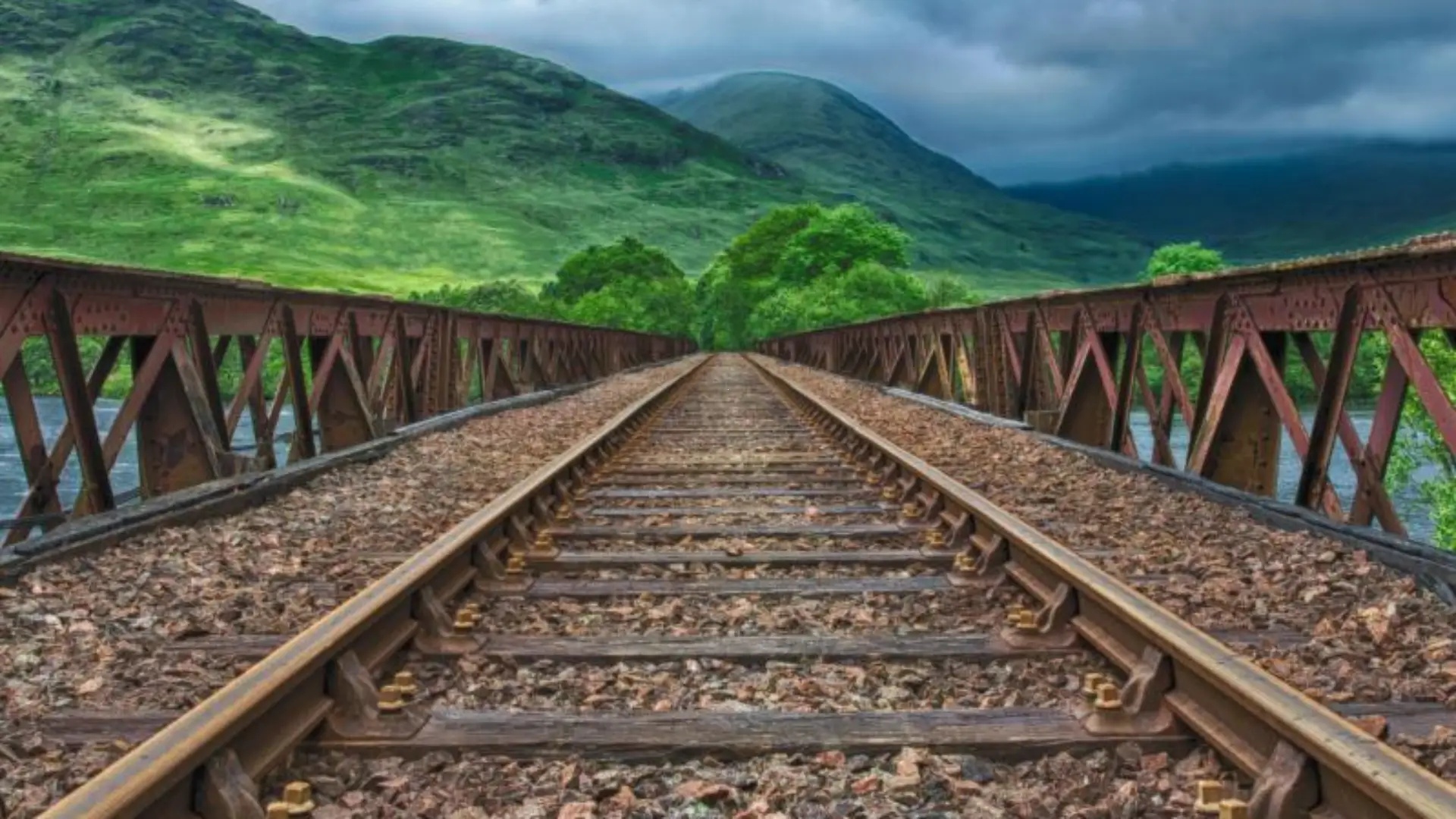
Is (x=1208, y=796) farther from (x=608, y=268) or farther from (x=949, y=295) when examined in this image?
(x=608, y=268)

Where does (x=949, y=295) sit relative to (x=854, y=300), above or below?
above

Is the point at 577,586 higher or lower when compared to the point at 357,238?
lower

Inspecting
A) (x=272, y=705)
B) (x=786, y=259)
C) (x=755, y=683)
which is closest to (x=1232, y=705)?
(x=755, y=683)

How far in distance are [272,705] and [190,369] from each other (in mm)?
5814

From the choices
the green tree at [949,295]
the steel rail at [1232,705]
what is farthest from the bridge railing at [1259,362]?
the green tree at [949,295]

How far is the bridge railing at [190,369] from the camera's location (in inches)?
269

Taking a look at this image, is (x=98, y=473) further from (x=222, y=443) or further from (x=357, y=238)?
(x=357, y=238)

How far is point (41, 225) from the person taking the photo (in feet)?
547

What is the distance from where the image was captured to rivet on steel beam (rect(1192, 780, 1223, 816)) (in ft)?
9.57

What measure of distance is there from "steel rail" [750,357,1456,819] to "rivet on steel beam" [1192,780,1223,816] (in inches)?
4.0

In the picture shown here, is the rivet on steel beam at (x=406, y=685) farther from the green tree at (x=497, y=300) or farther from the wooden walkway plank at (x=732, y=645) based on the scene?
the green tree at (x=497, y=300)

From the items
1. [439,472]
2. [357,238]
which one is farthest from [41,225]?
[439,472]

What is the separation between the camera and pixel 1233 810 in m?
2.83

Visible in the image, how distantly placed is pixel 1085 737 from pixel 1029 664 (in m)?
0.79
